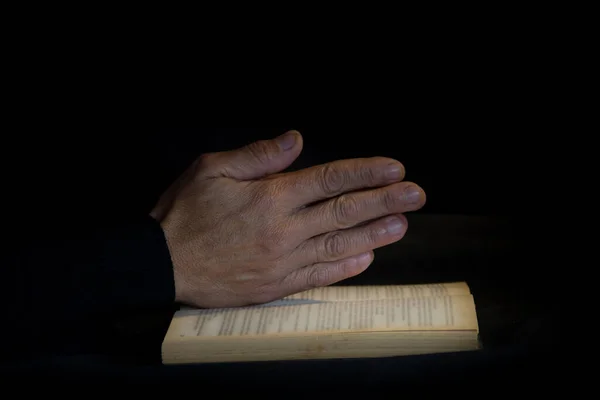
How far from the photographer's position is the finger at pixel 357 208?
1.13 metres

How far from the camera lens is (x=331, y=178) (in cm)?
115

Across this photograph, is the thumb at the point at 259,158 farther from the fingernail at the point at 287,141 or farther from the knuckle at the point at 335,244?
the knuckle at the point at 335,244

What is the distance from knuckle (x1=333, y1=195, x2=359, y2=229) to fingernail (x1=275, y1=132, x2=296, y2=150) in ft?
0.36

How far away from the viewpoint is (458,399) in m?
0.95

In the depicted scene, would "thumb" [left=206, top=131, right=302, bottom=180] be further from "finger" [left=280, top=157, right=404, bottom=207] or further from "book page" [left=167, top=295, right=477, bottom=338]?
"book page" [left=167, top=295, right=477, bottom=338]

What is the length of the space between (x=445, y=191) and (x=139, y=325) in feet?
2.62

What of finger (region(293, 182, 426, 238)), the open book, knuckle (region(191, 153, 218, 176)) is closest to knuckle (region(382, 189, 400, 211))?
finger (region(293, 182, 426, 238))

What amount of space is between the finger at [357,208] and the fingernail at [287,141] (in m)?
0.10

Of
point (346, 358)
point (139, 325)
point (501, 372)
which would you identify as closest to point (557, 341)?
point (501, 372)

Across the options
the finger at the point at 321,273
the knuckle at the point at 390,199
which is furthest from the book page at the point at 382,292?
the knuckle at the point at 390,199

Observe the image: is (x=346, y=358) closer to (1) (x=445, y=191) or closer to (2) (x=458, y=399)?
(2) (x=458, y=399)

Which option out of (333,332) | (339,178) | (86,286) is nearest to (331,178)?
(339,178)

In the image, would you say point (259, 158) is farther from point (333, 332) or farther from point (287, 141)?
point (333, 332)

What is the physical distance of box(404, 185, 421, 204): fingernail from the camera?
1.13m
